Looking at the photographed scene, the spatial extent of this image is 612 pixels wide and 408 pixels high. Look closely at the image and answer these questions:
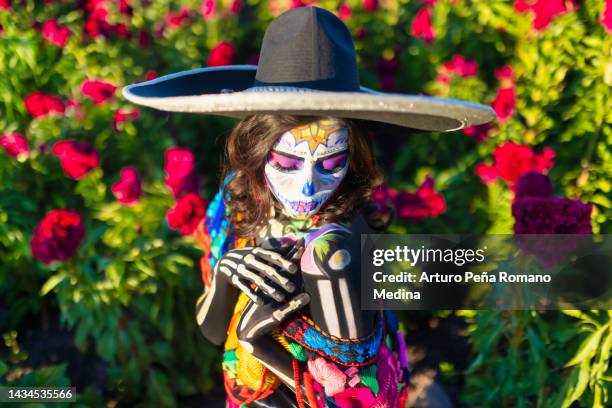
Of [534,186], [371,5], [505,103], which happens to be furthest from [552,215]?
[371,5]

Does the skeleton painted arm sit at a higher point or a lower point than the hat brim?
lower

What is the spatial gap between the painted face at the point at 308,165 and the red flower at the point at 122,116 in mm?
1471

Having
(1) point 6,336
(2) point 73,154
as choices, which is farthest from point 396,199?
(1) point 6,336

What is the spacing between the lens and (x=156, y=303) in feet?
8.82

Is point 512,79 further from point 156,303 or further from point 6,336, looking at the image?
point 6,336

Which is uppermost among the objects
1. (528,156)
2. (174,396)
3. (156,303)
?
(528,156)

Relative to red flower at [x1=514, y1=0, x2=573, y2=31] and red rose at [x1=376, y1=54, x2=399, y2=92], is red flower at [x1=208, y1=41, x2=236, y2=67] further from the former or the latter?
red flower at [x1=514, y1=0, x2=573, y2=31]

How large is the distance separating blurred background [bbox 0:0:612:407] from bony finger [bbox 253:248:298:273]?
57 centimetres

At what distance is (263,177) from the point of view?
6.37 ft

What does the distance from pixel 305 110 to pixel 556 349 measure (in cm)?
176

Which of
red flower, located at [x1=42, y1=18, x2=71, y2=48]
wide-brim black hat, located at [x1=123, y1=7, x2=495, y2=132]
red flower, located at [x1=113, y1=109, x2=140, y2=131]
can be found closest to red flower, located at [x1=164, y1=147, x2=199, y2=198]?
wide-brim black hat, located at [x1=123, y1=7, x2=495, y2=132]

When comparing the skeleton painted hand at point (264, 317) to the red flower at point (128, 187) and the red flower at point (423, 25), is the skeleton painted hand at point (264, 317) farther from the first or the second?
the red flower at point (423, 25)

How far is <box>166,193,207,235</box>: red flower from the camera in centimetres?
223

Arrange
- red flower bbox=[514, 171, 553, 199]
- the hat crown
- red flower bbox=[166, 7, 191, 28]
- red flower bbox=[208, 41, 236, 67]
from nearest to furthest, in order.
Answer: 1. the hat crown
2. red flower bbox=[514, 171, 553, 199]
3. red flower bbox=[208, 41, 236, 67]
4. red flower bbox=[166, 7, 191, 28]
